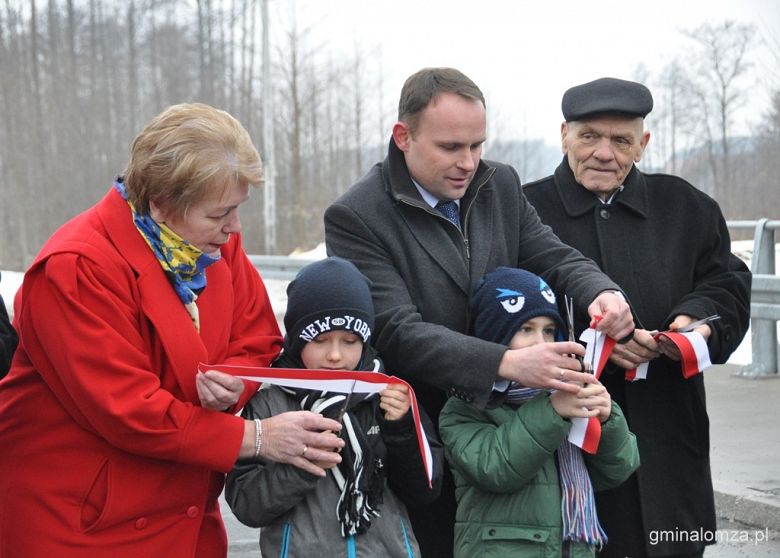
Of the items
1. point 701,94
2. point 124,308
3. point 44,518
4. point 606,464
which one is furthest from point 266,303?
point 701,94

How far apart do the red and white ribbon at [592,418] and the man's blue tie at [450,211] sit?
1.82 ft

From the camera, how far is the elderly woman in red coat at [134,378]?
2748 millimetres

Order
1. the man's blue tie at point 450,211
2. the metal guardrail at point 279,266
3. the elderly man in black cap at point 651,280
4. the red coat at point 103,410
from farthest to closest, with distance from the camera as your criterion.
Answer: the metal guardrail at point 279,266, the elderly man in black cap at point 651,280, the man's blue tie at point 450,211, the red coat at point 103,410

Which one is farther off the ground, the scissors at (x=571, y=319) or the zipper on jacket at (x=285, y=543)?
the scissors at (x=571, y=319)

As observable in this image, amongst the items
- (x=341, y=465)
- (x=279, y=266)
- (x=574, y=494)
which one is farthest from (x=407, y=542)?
(x=279, y=266)

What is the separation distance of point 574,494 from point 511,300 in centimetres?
64

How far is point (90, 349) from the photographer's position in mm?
2715

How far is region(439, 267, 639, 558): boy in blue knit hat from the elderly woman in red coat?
578 mm

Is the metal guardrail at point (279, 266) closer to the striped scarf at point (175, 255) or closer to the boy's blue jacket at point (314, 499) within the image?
the boy's blue jacket at point (314, 499)

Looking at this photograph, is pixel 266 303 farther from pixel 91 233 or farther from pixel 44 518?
pixel 44 518

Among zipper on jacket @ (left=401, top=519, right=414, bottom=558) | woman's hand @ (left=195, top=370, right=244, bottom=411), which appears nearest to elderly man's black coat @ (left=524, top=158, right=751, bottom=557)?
zipper on jacket @ (left=401, top=519, right=414, bottom=558)

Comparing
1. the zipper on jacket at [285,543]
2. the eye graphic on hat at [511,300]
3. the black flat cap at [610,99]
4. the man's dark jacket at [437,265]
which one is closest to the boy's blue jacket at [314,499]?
the zipper on jacket at [285,543]

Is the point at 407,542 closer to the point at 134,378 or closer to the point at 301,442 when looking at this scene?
the point at 301,442

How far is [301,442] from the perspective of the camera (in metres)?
2.93
